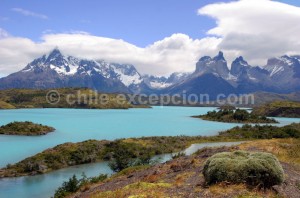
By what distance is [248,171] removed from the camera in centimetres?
2284

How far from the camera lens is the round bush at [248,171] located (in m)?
22.7

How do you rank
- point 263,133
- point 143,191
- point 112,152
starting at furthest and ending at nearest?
1. point 263,133
2. point 112,152
3. point 143,191

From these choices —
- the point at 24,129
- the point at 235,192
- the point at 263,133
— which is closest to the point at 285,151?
the point at 235,192

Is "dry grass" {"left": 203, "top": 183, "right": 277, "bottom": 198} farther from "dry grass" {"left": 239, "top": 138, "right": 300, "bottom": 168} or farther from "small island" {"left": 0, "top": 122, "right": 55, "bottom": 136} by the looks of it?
"small island" {"left": 0, "top": 122, "right": 55, "bottom": 136}

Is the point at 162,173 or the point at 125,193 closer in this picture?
the point at 125,193

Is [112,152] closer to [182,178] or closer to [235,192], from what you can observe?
[182,178]

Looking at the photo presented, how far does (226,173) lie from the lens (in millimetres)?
23094

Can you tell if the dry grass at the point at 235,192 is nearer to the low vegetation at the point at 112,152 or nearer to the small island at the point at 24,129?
the low vegetation at the point at 112,152

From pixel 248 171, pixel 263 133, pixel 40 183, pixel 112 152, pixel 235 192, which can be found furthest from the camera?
pixel 263 133

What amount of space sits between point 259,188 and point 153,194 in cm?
652

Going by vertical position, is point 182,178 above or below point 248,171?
below

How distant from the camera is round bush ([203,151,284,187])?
2266 cm

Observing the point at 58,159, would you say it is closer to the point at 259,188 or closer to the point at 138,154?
the point at 138,154

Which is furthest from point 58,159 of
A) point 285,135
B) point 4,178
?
point 285,135
